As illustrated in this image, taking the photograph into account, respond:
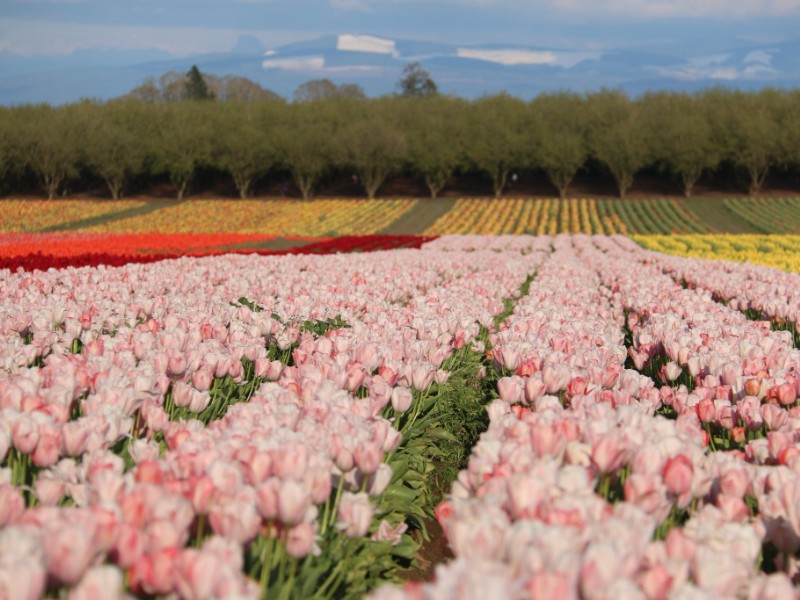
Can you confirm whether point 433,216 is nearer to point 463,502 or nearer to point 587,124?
point 587,124

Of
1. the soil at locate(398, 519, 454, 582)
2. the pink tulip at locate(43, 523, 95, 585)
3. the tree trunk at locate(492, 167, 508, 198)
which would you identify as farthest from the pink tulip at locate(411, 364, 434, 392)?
the tree trunk at locate(492, 167, 508, 198)

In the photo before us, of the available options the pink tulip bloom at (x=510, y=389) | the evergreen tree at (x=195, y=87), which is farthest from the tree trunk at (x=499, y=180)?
the pink tulip bloom at (x=510, y=389)

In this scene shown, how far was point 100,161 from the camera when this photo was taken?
69188 mm

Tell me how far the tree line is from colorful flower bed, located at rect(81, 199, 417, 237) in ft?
21.7

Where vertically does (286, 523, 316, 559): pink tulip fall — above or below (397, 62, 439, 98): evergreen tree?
below

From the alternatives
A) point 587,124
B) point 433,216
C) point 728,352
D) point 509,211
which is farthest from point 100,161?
point 728,352

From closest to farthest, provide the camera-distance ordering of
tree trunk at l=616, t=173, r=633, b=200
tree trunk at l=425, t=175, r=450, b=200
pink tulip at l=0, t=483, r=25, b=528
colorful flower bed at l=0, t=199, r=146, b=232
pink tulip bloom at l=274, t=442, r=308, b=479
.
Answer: pink tulip at l=0, t=483, r=25, b=528, pink tulip bloom at l=274, t=442, r=308, b=479, colorful flower bed at l=0, t=199, r=146, b=232, tree trunk at l=616, t=173, r=633, b=200, tree trunk at l=425, t=175, r=450, b=200

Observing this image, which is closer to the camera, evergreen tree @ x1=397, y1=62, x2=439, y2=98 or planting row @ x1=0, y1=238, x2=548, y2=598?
planting row @ x1=0, y1=238, x2=548, y2=598

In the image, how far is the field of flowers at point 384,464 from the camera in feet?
7.29

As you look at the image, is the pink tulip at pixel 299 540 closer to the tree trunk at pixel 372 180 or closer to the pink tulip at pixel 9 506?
the pink tulip at pixel 9 506

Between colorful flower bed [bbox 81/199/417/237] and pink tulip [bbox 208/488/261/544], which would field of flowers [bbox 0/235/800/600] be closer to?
pink tulip [bbox 208/488/261/544]

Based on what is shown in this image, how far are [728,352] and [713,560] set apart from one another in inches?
130

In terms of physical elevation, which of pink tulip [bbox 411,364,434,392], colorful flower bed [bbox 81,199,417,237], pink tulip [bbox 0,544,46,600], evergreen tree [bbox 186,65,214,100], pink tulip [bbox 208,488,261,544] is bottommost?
colorful flower bed [bbox 81,199,417,237]

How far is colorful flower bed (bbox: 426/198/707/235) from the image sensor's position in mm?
50969
